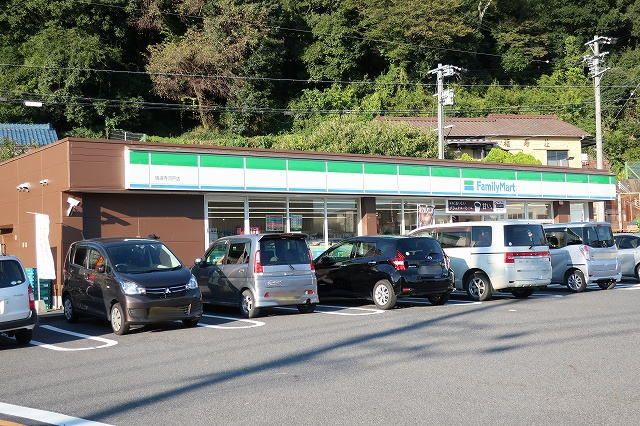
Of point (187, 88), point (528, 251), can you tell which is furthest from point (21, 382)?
point (187, 88)

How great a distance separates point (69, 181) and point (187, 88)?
30067 millimetres

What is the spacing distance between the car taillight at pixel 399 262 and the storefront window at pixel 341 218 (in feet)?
26.5

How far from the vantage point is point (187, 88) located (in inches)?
1847

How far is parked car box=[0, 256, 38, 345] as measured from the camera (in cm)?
1140

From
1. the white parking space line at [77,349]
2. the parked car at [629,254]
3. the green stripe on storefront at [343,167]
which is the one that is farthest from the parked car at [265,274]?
the parked car at [629,254]

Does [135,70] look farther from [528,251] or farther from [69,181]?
[528,251]

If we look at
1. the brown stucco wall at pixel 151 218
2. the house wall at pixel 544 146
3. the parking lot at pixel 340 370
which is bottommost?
the parking lot at pixel 340 370

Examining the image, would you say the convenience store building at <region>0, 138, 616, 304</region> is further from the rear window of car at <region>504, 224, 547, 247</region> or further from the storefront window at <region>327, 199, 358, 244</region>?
the rear window of car at <region>504, 224, 547, 247</region>

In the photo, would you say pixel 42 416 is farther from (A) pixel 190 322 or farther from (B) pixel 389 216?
(B) pixel 389 216

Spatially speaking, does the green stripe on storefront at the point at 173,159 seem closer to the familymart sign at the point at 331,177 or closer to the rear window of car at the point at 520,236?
the familymart sign at the point at 331,177

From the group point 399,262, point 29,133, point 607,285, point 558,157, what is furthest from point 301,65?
point 399,262

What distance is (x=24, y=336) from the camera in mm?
12156

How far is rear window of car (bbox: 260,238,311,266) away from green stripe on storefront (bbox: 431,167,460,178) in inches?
475

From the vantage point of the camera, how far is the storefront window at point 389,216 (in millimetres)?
25266
